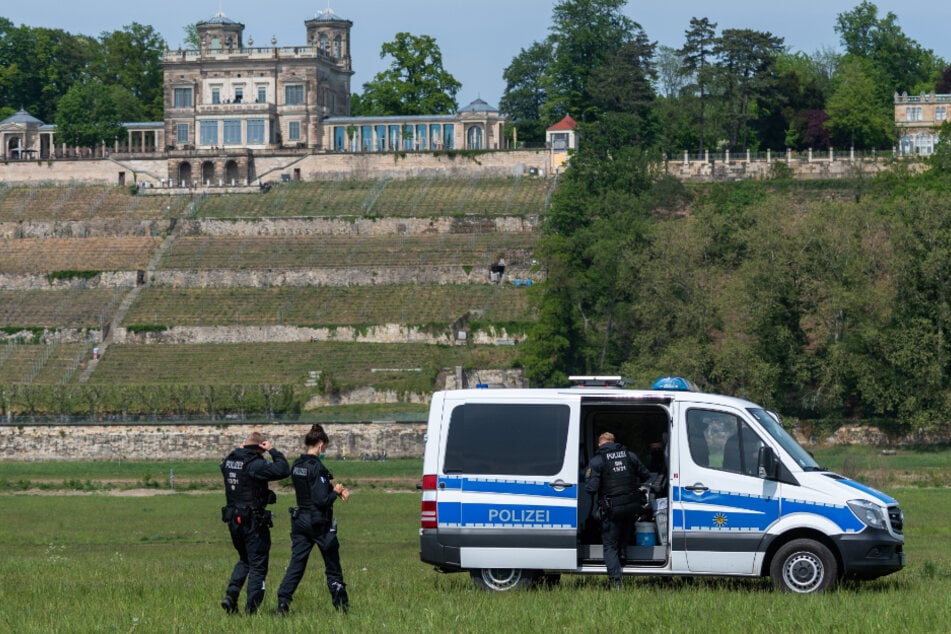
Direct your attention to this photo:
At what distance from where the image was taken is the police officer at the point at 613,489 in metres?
21.1

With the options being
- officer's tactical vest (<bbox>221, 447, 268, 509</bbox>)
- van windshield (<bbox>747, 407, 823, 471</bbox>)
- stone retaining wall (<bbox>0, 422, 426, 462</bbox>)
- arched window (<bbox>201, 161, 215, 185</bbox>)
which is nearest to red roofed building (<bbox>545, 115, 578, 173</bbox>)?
arched window (<bbox>201, 161, 215, 185</bbox>)

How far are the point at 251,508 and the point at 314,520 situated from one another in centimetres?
74

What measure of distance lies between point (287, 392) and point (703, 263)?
20761mm

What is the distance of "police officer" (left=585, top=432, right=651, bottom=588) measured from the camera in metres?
21.1

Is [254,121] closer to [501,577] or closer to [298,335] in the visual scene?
[298,335]

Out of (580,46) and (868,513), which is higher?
(580,46)

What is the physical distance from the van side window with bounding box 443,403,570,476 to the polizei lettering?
0.49m

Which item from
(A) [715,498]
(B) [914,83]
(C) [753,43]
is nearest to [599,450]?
(A) [715,498]

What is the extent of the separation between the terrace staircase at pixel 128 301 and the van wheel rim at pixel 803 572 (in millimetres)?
70280

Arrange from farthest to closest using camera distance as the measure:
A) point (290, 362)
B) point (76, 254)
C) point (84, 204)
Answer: point (84, 204) → point (76, 254) → point (290, 362)

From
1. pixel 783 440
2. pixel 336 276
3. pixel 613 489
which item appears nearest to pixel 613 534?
pixel 613 489

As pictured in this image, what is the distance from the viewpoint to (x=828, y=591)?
20.6 meters

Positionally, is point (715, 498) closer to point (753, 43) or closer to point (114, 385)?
point (114, 385)

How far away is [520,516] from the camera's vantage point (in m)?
21.6
